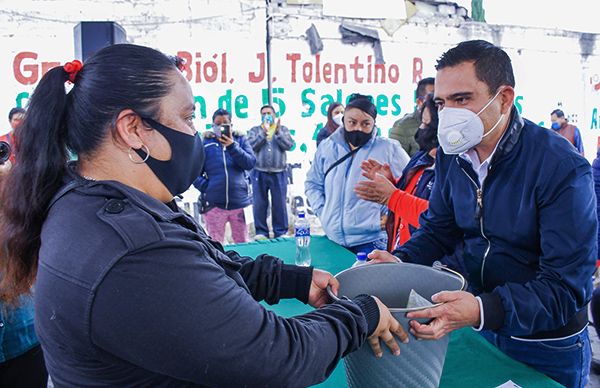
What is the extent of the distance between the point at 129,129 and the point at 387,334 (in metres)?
0.60

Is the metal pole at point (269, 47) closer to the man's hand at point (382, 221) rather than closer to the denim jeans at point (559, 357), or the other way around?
the man's hand at point (382, 221)

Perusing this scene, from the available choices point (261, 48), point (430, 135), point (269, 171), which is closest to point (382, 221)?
point (430, 135)

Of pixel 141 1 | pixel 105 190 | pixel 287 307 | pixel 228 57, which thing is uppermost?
pixel 141 1

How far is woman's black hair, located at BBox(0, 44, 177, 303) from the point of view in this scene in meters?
0.83

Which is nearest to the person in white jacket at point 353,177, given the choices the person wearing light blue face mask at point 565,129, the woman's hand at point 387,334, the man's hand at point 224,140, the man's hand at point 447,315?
the man's hand at point 224,140

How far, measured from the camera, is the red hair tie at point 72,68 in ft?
2.86

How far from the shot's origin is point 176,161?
92 cm

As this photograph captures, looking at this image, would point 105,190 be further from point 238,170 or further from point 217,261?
point 238,170

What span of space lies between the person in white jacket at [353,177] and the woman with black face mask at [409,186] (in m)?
0.25

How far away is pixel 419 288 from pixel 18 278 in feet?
2.91

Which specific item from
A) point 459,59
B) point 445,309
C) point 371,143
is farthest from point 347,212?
point 445,309

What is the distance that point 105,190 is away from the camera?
0.77m

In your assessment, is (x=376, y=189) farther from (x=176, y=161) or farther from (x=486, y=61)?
(x=176, y=161)

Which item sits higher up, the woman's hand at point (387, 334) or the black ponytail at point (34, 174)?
the black ponytail at point (34, 174)
